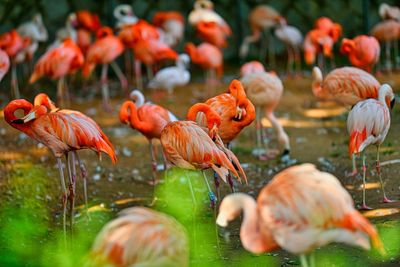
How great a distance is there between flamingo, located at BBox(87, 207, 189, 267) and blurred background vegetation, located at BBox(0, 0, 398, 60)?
7384 mm

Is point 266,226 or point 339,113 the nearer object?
point 266,226

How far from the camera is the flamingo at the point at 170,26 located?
35.1ft

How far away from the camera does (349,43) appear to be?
869 cm

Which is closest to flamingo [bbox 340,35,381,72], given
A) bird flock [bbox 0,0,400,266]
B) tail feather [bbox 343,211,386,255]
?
bird flock [bbox 0,0,400,266]

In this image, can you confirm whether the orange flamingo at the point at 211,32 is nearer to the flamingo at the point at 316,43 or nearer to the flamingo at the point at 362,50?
the flamingo at the point at 316,43

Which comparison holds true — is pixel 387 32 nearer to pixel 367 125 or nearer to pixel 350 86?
pixel 350 86

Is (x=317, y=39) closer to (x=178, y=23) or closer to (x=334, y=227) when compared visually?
(x=178, y=23)

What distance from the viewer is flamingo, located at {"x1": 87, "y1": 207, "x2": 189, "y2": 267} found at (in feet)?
13.0

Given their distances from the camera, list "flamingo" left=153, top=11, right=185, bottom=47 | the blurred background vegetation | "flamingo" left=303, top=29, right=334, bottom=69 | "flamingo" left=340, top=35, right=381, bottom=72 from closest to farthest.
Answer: "flamingo" left=340, top=35, right=381, bottom=72, "flamingo" left=303, top=29, right=334, bottom=69, "flamingo" left=153, top=11, right=185, bottom=47, the blurred background vegetation

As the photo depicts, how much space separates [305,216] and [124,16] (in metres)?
6.81

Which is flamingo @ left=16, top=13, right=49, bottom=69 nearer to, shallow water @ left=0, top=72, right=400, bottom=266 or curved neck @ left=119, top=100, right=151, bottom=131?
shallow water @ left=0, top=72, right=400, bottom=266

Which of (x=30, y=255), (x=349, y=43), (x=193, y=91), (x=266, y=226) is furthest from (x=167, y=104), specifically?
(x=266, y=226)

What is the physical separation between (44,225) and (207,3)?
5022 mm

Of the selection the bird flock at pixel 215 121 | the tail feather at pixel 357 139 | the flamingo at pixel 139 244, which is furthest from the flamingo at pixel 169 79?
the flamingo at pixel 139 244
